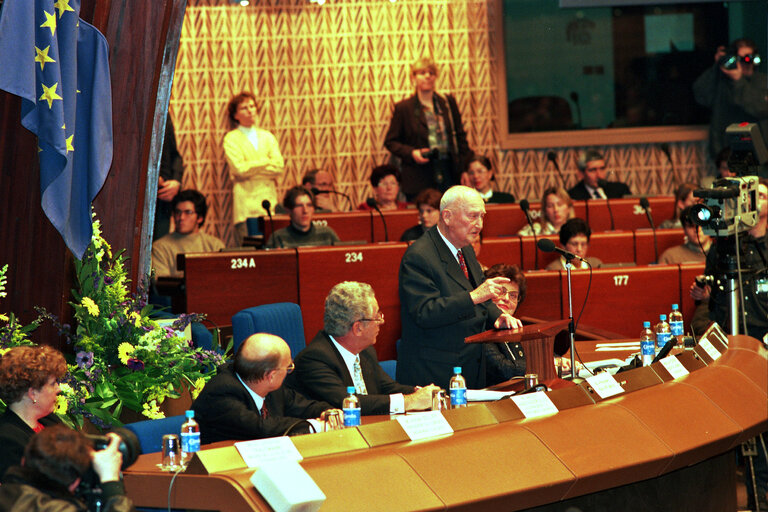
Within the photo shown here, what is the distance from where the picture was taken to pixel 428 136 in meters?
9.72

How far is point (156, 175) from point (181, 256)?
64.1 inches

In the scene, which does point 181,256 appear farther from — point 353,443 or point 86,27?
point 353,443

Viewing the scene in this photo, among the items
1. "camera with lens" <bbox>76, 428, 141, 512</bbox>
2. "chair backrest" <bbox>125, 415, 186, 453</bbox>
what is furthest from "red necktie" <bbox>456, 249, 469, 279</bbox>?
"camera with lens" <bbox>76, 428, 141, 512</bbox>

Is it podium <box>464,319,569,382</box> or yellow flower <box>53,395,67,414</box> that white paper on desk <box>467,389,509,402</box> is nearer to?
podium <box>464,319,569,382</box>

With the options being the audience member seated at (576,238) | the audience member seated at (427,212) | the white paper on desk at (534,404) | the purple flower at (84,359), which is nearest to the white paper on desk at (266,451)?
the white paper on desk at (534,404)

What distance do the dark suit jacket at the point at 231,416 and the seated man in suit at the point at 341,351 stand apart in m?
0.32

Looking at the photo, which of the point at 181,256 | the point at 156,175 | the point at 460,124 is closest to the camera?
the point at 156,175

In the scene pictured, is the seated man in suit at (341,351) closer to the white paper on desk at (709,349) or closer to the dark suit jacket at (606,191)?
the white paper on desk at (709,349)

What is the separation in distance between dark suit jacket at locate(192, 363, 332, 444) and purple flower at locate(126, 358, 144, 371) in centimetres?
74

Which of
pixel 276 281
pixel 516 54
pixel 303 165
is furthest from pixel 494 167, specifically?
pixel 276 281

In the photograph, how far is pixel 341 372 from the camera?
400 centimetres

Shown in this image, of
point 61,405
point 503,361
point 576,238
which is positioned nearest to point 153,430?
point 61,405

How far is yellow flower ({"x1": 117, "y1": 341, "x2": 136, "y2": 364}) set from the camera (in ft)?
13.8

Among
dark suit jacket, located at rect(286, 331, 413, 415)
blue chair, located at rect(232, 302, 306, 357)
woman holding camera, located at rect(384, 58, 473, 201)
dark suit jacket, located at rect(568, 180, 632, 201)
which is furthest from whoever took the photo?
woman holding camera, located at rect(384, 58, 473, 201)
